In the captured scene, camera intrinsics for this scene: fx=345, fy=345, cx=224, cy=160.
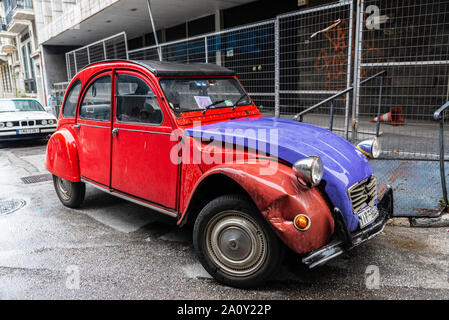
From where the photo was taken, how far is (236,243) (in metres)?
2.82

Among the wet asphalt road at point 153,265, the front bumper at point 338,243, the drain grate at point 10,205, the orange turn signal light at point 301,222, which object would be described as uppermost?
the orange turn signal light at point 301,222

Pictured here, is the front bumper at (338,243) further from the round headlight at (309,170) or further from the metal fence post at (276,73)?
the metal fence post at (276,73)

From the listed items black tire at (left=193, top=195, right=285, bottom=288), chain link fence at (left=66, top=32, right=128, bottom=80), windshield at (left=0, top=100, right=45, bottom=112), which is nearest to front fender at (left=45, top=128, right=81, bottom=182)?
black tire at (left=193, top=195, right=285, bottom=288)

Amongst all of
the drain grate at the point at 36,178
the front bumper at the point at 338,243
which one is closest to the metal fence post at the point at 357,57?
the front bumper at the point at 338,243

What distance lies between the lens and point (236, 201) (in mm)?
2783

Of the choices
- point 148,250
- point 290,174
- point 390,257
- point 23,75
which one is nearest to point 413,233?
point 390,257

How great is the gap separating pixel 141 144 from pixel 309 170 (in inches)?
74.5

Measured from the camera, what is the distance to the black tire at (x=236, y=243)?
2.68 metres

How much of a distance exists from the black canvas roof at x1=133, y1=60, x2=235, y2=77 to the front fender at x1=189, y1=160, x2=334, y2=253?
1527 millimetres

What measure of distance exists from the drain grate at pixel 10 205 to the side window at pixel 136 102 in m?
2.42

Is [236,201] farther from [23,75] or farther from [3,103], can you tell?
[23,75]

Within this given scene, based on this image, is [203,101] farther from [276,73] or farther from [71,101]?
[276,73]

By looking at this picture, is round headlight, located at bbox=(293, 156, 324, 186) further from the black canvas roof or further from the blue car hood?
the black canvas roof

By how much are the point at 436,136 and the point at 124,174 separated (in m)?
6.08
